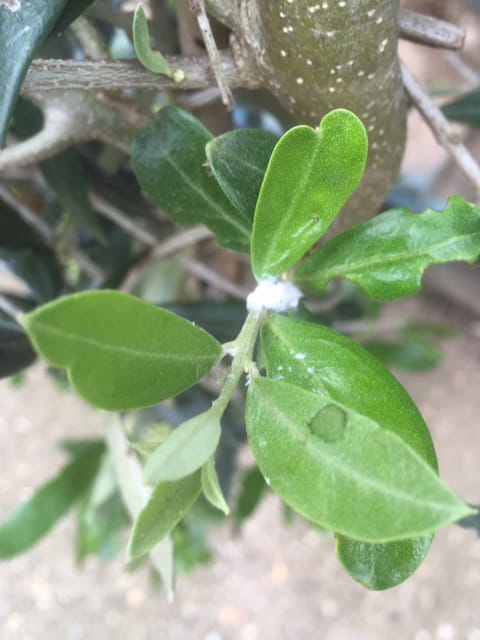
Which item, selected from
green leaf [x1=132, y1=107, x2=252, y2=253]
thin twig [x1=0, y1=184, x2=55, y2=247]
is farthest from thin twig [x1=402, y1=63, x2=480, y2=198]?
thin twig [x1=0, y1=184, x2=55, y2=247]

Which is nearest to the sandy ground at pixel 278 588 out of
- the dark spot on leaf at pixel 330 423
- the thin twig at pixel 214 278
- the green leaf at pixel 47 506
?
the green leaf at pixel 47 506

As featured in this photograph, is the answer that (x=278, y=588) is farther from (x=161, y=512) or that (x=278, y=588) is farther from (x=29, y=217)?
(x=161, y=512)

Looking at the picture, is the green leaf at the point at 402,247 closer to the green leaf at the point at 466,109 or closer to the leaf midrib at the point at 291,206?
the leaf midrib at the point at 291,206

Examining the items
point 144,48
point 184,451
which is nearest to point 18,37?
point 144,48

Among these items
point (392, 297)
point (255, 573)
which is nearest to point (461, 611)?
point (255, 573)

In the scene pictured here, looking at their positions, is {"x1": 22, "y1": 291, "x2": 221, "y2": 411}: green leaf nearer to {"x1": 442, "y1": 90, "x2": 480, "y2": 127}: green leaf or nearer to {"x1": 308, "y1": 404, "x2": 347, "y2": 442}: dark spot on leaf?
{"x1": 308, "y1": 404, "x2": 347, "y2": 442}: dark spot on leaf

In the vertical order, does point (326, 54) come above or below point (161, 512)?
above
